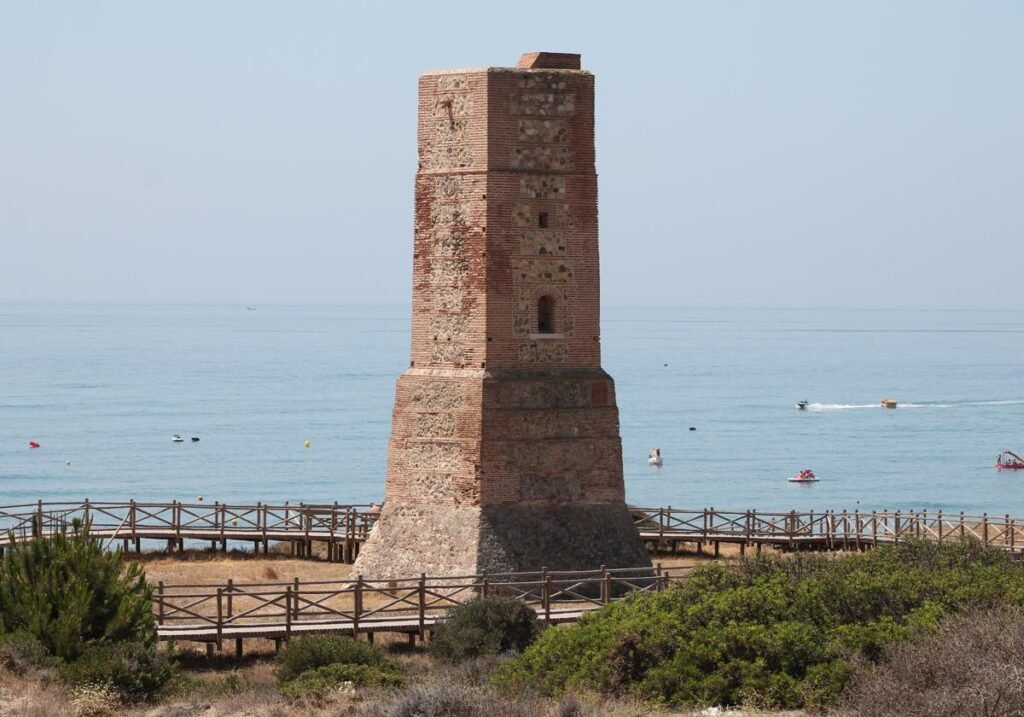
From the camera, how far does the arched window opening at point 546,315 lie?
113 feet

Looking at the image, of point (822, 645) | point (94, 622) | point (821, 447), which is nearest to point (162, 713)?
point (94, 622)

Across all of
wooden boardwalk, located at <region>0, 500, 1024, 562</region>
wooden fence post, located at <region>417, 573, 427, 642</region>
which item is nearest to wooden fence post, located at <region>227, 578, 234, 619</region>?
wooden fence post, located at <region>417, 573, 427, 642</region>

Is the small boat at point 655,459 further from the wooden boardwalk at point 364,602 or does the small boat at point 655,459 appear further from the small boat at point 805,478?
the wooden boardwalk at point 364,602

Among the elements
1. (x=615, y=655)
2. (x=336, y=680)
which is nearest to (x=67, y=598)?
(x=336, y=680)

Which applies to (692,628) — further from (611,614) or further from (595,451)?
(595,451)

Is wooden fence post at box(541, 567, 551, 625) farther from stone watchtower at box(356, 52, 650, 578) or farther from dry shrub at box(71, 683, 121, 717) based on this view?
dry shrub at box(71, 683, 121, 717)

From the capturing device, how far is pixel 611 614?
1065 inches

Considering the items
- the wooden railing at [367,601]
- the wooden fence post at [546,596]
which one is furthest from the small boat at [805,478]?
the wooden fence post at [546,596]

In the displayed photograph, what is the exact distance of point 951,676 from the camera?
21.0 m

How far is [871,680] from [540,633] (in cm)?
909

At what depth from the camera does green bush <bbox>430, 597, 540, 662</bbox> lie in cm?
2912

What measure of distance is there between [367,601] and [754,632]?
10.7 meters

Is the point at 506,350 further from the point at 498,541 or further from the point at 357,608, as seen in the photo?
the point at 357,608

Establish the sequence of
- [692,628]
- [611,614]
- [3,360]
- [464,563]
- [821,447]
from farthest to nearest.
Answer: [3,360], [821,447], [464,563], [611,614], [692,628]
